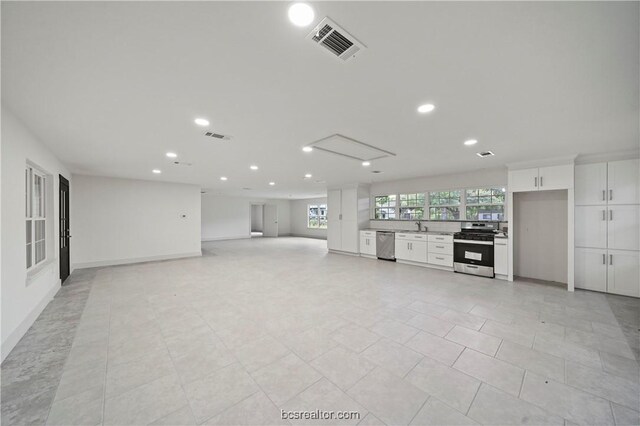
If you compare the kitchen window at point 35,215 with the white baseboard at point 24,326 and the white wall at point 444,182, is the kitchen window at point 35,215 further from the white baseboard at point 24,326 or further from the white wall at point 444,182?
the white wall at point 444,182

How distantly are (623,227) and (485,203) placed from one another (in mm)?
2101

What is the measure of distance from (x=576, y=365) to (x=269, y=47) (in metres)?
3.61

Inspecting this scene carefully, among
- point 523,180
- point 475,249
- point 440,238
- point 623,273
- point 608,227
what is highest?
point 523,180

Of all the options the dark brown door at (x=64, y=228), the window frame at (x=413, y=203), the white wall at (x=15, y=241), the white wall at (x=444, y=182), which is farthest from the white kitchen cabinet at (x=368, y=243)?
the dark brown door at (x=64, y=228)

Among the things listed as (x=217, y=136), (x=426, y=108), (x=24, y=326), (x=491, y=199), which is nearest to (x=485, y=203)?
(x=491, y=199)

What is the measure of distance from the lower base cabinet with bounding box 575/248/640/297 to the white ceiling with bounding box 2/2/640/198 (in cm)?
185

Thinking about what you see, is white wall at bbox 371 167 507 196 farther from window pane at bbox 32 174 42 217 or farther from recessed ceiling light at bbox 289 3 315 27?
window pane at bbox 32 174 42 217

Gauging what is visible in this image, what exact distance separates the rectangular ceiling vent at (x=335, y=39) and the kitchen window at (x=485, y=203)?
219 inches

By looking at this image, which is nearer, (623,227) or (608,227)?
(623,227)

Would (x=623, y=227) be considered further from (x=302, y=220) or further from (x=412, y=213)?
(x=302, y=220)

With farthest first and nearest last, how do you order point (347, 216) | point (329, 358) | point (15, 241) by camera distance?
1. point (347, 216)
2. point (15, 241)
3. point (329, 358)

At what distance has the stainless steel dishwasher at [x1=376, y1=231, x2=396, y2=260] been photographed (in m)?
6.93

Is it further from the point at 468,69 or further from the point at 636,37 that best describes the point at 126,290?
the point at 636,37

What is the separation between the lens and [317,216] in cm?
1398
